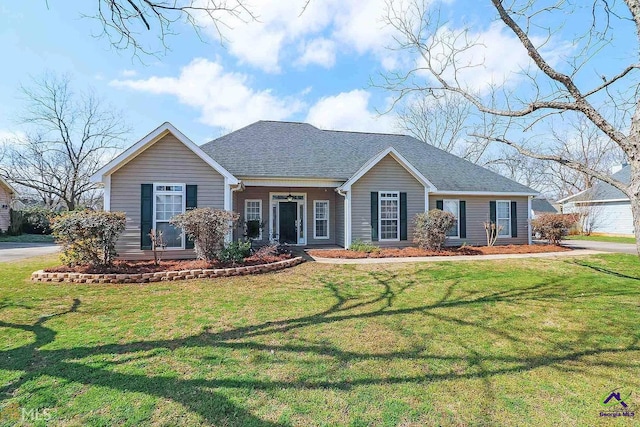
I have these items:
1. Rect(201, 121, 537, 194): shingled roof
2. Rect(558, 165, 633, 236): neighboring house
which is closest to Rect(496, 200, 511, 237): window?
Rect(201, 121, 537, 194): shingled roof

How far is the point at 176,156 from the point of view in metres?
10.2

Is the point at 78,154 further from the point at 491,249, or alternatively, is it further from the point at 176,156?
the point at 491,249

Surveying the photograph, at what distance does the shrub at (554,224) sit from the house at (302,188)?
0.63 metres

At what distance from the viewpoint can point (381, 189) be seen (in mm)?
12828

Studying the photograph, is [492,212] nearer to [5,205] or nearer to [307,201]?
[307,201]

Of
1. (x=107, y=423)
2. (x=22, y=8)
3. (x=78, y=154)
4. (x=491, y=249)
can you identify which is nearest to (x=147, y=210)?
(x=22, y=8)

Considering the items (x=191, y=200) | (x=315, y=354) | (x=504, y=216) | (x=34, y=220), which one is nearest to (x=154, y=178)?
(x=191, y=200)

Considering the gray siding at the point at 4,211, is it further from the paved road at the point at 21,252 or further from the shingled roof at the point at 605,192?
the shingled roof at the point at 605,192

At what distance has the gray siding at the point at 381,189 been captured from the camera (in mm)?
12664

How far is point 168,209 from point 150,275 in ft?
10.1

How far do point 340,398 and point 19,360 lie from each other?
379 cm

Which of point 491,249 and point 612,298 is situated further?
point 491,249

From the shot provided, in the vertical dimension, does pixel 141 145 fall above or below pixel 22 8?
below

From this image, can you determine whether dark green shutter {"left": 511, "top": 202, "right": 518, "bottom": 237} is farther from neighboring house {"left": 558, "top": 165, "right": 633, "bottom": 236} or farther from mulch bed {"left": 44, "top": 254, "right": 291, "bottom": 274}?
neighboring house {"left": 558, "top": 165, "right": 633, "bottom": 236}
